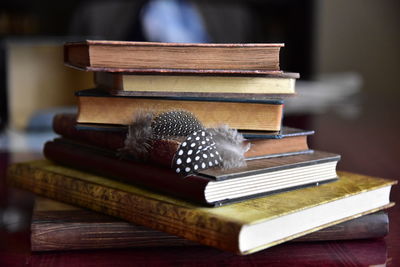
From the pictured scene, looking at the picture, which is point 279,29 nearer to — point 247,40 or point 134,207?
point 247,40

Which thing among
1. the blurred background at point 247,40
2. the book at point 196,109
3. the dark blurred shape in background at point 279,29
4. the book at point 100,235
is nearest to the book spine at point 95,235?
the book at point 100,235

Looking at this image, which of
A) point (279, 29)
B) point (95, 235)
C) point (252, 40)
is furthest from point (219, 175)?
point (279, 29)

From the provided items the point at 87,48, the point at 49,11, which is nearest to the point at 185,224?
the point at 87,48

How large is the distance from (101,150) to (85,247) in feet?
0.44

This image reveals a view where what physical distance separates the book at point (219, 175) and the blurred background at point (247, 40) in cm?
38

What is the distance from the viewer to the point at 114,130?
0.64 meters

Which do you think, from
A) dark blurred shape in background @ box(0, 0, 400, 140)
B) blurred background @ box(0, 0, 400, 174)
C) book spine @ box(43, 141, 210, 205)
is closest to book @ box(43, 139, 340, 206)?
book spine @ box(43, 141, 210, 205)

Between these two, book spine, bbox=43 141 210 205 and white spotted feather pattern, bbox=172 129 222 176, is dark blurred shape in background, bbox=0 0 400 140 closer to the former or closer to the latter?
book spine, bbox=43 141 210 205

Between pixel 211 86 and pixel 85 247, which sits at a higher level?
pixel 211 86

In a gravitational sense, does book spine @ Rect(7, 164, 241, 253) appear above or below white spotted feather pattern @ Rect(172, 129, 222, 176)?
below

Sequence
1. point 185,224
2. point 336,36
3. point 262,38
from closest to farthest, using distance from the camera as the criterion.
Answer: point 185,224, point 262,38, point 336,36

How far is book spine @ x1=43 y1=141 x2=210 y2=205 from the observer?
54cm

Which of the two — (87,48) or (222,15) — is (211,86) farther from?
(222,15)

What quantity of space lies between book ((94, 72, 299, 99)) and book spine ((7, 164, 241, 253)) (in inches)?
4.0
